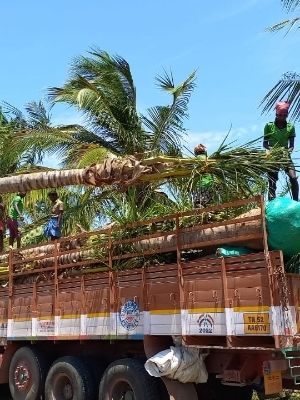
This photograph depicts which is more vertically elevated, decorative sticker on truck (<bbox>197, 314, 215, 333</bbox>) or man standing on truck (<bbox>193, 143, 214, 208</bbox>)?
man standing on truck (<bbox>193, 143, 214, 208</bbox>)

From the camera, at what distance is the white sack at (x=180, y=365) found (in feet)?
19.3

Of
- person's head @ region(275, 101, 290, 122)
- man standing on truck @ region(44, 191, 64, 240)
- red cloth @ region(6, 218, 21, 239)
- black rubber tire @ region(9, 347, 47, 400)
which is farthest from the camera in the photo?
red cloth @ region(6, 218, 21, 239)

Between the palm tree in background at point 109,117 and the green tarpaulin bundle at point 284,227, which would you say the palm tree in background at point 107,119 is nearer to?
the palm tree in background at point 109,117

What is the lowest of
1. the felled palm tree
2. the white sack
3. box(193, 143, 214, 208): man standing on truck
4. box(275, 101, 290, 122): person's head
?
the white sack

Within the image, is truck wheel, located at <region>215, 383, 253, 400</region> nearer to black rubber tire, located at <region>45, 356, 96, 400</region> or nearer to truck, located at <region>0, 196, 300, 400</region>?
truck, located at <region>0, 196, 300, 400</region>

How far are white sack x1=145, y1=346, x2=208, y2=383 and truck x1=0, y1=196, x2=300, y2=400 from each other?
Answer: 75 mm

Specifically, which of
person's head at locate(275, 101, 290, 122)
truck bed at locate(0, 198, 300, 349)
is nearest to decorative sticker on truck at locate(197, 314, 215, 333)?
truck bed at locate(0, 198, 300, 349)

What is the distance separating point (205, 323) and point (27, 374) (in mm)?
3478

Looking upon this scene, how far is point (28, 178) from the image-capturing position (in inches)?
319

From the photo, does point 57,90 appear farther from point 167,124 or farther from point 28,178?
point 28,178

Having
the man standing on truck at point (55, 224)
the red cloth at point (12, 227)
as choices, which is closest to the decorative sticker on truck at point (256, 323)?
the man standing on truck at point (55, 224)

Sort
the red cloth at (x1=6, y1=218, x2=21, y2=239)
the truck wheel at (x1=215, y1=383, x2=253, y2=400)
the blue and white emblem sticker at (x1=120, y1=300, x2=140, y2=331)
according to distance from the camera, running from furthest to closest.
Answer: the red cloth at (x1=6, y1=218, x2=21, y2=239) → the truck wheel at (x1=215, y1=383, x2=253, y2=400) → the blue and white emblem sticker at (x1=120, y1=300, x2=140, y2=331)

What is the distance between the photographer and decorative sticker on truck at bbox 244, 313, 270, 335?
5168 mm

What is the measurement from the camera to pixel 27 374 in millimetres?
8125
